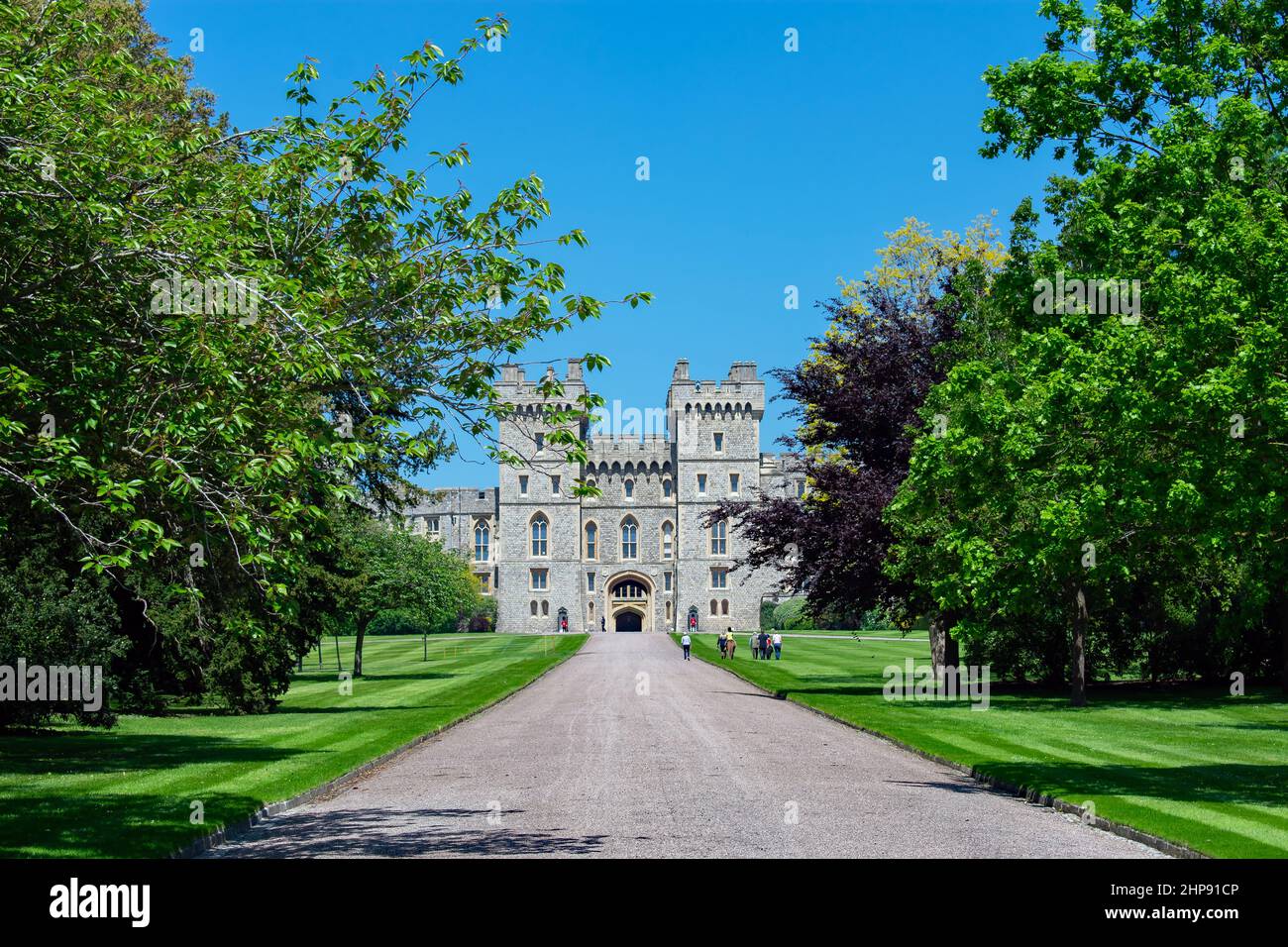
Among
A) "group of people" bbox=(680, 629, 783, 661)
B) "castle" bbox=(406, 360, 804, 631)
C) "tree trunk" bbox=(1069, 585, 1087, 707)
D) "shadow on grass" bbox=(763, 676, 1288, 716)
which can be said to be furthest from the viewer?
"castle" bbox=(406, 360, 804, 631)

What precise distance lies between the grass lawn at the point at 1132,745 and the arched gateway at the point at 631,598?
6507 cm

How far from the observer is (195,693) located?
33.4 meters

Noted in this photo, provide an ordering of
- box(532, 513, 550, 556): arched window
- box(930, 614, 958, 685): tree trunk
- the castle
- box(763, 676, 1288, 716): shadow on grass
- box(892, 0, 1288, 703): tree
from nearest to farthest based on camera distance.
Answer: box(892, 0, 1288, 703): tree, box(763, 676, 1288, 716): shadow on grass, box(930, 614, 958, 685): tree trunk, the castle, box(532, 513, 550, 556): arched window

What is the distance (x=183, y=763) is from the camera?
67.5 ft

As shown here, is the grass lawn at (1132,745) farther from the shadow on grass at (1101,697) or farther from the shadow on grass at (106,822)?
the shadow on grass at (106,822)

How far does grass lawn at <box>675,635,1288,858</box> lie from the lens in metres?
14.1

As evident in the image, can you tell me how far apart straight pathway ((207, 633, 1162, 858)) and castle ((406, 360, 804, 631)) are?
3221 inches

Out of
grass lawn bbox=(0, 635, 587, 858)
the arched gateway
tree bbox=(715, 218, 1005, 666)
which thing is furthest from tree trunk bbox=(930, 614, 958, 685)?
the arched gateway

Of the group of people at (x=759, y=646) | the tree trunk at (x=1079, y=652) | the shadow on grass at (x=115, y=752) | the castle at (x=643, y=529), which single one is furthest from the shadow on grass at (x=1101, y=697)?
the castle at (x=643, y=529)

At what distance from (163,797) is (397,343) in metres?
6.67

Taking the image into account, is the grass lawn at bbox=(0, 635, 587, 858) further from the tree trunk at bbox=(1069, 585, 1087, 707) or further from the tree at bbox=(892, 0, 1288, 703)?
the tree trunk at bbox=(1069, 585, 1087, 707)

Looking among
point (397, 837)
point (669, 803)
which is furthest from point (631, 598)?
point (397, 837)
